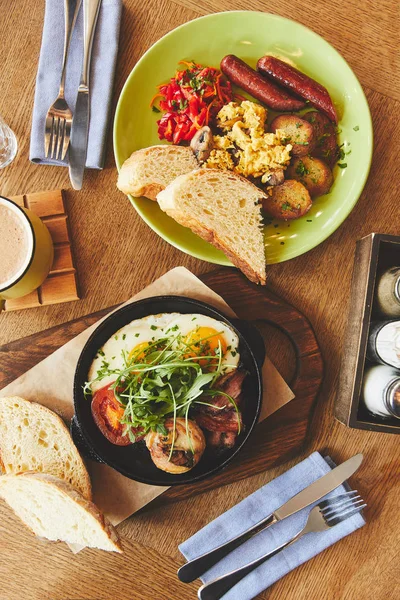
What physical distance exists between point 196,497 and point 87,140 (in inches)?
56.9

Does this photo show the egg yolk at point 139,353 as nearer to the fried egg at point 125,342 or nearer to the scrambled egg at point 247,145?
the fried egg at point 125,342

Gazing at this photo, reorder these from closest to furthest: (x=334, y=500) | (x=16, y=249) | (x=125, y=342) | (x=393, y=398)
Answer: (x=393, y=398) → (x=16, y=249) → (x=125, y=342) → (x=334, y=500)

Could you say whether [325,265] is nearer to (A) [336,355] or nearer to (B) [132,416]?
(A) [336,355]

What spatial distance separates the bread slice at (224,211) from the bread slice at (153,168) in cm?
6

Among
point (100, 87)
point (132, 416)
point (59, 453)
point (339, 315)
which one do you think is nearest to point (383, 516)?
point (339, 315)

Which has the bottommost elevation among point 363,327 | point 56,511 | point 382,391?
point 56,511

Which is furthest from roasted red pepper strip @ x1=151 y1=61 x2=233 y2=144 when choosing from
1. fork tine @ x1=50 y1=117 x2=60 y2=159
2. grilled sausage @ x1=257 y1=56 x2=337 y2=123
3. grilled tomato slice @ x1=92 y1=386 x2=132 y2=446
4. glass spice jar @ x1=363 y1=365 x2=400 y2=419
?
glass spice jar @ x1=363 y1=365 x2=400 y2=419

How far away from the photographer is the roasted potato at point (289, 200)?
186 cm

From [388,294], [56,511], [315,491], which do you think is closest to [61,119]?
[388,294]

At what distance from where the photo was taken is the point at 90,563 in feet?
6.73

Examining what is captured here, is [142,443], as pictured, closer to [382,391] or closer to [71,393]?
[71,393]

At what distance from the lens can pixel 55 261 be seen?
1999mm

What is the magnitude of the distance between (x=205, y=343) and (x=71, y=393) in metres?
0.56

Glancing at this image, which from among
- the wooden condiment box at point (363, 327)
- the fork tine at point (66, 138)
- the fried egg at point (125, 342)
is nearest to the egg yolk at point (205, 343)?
the fried egg at point (125, 342)
